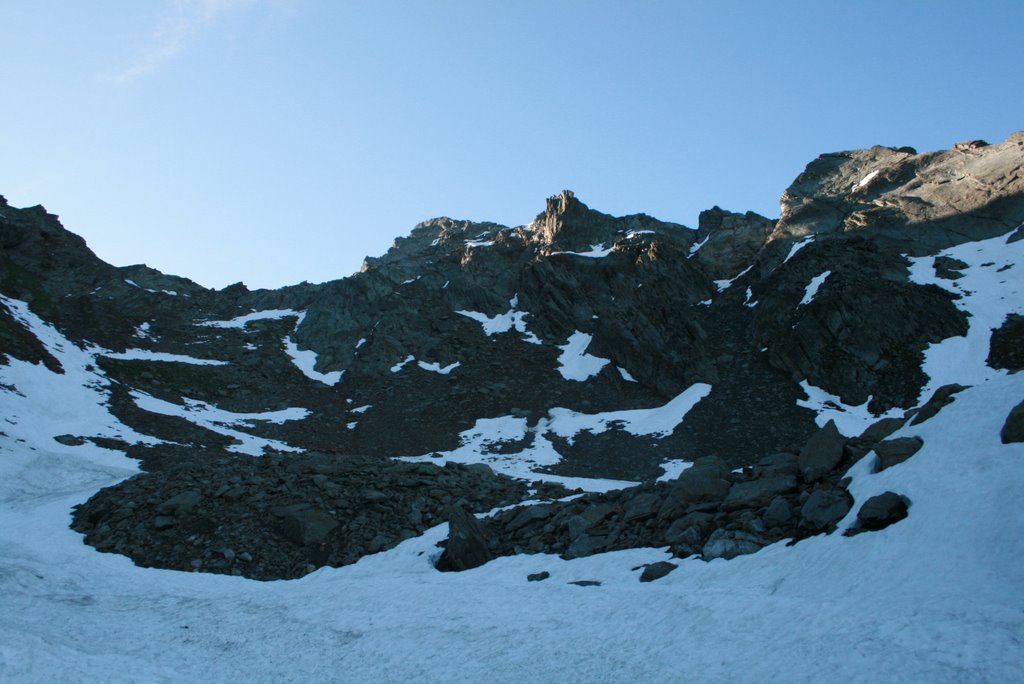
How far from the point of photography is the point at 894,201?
8119 centimetres

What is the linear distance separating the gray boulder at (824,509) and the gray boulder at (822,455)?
Answer: 6.46ft

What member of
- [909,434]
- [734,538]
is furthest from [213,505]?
[909,434]

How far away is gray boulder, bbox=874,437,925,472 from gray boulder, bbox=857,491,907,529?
6.43 feet

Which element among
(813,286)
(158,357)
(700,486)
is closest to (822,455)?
(700,486)

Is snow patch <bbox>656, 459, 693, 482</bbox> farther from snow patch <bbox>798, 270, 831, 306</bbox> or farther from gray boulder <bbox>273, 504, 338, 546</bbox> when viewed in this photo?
snow patch <bbox>798, 270, 831, 306</bbox>

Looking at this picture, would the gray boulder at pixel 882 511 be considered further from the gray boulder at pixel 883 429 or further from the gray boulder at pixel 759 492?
the gray boulder at pixel 883 429

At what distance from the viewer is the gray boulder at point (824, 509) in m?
14.7

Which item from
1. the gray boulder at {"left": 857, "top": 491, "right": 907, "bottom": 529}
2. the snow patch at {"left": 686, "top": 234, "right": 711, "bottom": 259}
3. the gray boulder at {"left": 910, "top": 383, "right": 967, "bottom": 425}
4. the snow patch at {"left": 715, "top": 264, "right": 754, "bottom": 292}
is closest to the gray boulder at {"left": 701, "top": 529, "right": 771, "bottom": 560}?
the gray boulder at {"left": 857, "top": 491, "right": 907, "bottom": 529}

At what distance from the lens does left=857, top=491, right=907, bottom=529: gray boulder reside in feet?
43.6

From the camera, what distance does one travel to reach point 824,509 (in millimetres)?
15133

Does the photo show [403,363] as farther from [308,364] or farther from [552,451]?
[552,451]

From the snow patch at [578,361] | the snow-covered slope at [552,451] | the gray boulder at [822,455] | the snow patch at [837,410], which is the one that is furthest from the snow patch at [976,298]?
the gray boulder at [822,455]

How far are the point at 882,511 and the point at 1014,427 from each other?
10.8ft

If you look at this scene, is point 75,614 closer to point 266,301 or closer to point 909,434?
point 909,434
